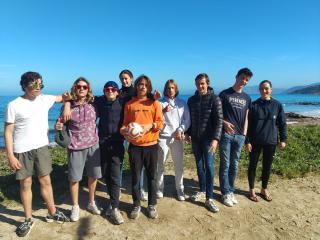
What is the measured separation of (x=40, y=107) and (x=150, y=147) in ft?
6.55

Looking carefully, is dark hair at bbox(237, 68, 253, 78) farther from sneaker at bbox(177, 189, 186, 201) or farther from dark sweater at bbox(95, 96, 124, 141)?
sneaker at bbox(177, 189, 186, 201)

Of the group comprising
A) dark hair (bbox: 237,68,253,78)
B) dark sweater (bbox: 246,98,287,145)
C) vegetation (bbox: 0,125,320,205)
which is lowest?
vegetation (bbox: 0,125,320,205)

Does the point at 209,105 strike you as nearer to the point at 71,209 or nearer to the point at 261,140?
the point at 261,140

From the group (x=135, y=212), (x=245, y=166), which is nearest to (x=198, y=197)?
(x=135, y=212)

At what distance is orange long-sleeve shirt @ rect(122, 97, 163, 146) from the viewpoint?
207 inches

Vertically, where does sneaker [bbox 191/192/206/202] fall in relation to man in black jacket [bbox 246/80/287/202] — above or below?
below

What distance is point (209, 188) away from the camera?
5926mm

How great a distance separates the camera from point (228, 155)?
234 inches

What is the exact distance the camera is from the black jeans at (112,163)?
547cm

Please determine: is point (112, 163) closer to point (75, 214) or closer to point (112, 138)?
point (112, 138)

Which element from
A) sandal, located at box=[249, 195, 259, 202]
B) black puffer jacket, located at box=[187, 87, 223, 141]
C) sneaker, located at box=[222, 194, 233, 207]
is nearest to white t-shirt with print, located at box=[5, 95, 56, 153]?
black puffer jacket, located at box=[187, 87, 223, 141]

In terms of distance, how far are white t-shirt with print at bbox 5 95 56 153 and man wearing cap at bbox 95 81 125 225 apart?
39.1 inches

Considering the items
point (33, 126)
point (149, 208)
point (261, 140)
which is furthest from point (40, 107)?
point (261, 140)

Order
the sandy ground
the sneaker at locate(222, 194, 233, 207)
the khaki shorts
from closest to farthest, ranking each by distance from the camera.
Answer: the khaki shorts, the sandy ground, the sneaker at locate(222, 194, 233, 207)
